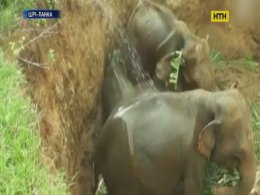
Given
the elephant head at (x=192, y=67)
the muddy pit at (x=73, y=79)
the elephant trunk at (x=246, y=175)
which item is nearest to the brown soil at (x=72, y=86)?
the muddy pit at (x=73, y=79)

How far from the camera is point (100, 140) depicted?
4012mm

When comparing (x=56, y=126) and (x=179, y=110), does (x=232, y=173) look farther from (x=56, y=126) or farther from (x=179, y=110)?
(x=56, y=126)

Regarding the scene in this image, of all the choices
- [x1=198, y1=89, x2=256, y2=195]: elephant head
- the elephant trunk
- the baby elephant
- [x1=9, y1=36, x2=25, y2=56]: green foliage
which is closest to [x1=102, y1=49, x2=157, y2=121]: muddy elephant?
the baby elephant

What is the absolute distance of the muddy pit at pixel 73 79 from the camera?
356cm

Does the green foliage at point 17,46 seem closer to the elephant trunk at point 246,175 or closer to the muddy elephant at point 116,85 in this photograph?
the muddy elephant at point 116,85

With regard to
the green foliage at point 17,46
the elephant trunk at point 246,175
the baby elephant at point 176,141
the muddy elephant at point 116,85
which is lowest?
the elephant trunk at point 246,175

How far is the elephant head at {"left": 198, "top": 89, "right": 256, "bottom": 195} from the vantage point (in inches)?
153

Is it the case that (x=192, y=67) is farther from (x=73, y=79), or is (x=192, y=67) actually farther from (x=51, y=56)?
(x=51, y=56)

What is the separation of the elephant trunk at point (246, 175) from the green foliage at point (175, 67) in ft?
1.95

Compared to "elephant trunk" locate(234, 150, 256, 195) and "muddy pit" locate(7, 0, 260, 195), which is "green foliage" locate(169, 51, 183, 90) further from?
"elephant trunk" locate(234, 150, 256, 195)

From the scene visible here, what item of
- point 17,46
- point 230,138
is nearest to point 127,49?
point 230,138

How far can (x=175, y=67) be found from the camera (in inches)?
167

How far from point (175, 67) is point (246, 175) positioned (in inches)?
27.5

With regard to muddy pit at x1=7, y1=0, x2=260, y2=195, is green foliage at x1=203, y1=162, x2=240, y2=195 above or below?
below
